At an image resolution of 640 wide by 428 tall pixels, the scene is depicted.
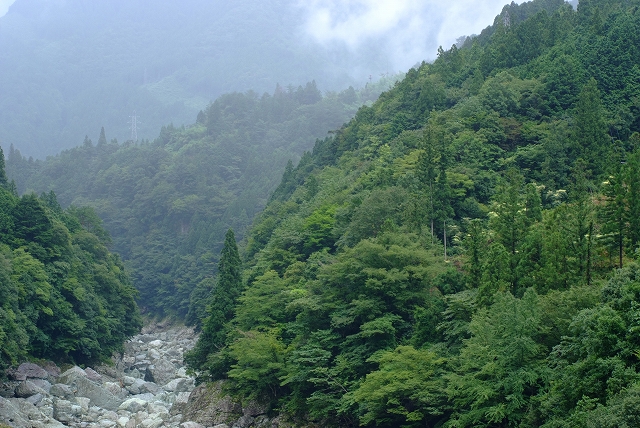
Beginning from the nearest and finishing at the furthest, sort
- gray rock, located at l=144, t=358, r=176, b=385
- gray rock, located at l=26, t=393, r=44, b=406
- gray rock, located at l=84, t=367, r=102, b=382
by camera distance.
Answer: gray rock, located at l=26, t=393, r=44, b=406
gray rock, located at l=84, t=367, r=102, b=382
gray rock, located at l=144, t=358, r=176, b=385

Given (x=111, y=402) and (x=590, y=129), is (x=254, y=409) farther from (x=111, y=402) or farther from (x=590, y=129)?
(x=590, y=129)

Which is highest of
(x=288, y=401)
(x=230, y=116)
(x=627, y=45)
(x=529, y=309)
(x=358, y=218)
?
(x=230, y=116)

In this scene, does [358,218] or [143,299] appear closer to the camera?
[358,218]

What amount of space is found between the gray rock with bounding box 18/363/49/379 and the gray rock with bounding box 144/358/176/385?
14.3 m

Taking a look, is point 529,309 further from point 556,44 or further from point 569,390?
point 556,44

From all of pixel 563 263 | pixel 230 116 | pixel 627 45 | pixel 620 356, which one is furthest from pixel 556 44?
pixel 230 116

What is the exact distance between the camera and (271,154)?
172 metres

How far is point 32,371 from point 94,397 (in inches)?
182

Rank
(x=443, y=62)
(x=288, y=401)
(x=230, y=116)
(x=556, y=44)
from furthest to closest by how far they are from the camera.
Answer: (x=230, y=116) < (x=443, y=62) < (x=556, y=44) < (x=288, y=401)

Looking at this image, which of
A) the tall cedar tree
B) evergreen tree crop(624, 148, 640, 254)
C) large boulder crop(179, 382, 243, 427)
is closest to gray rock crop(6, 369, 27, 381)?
the tall cedar tree

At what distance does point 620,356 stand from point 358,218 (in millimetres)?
26884

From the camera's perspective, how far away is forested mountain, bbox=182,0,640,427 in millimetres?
27734

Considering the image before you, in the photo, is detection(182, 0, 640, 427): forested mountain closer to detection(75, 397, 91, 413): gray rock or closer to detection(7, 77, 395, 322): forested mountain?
detection(75, 397, 91, 413): gray rock

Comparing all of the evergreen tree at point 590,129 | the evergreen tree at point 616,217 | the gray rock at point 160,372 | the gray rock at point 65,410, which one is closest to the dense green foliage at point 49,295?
the gray rock at point 160,372
